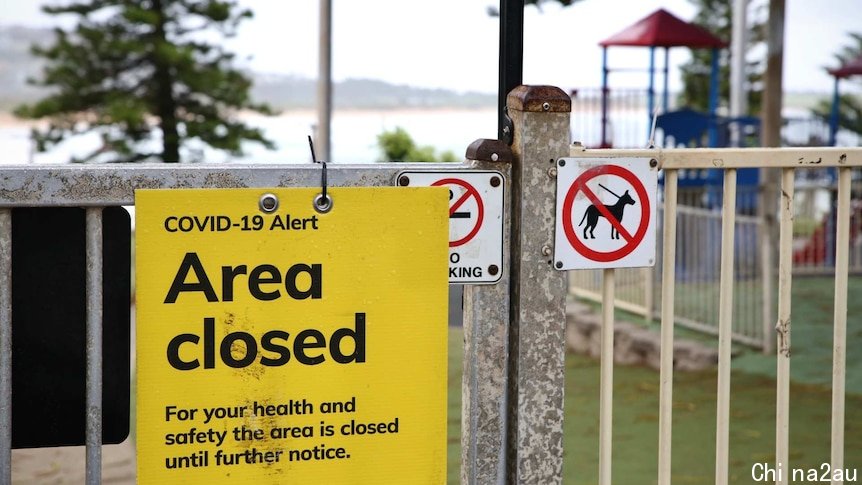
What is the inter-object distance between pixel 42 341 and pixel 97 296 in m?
0.15

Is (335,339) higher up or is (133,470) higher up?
(335,339)

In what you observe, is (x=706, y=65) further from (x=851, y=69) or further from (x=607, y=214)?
(x=607, y=214)

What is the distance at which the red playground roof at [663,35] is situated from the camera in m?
Result: 15.2

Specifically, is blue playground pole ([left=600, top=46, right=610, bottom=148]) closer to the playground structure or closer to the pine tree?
the playground structure

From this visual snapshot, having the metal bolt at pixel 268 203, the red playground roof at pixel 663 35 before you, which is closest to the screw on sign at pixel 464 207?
the metal bolt at pixel 268 203

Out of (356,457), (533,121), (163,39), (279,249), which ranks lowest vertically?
(356,457)

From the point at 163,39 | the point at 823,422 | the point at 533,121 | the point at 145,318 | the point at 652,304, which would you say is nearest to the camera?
the point at 145,318

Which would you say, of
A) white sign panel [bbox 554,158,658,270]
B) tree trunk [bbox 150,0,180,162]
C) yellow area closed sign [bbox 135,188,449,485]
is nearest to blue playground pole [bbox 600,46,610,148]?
tree trunk [bbox 150,0,180,162]

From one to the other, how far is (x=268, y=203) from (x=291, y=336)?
0.86ft

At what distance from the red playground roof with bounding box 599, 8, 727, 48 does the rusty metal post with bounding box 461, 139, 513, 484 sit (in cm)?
1310

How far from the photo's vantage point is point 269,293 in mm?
2328

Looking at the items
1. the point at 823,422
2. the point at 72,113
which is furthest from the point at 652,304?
the point at 72,113

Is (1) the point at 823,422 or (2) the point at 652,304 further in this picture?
(2) the point at 652,304

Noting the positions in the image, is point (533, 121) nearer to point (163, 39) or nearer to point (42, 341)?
point (42, 341)
